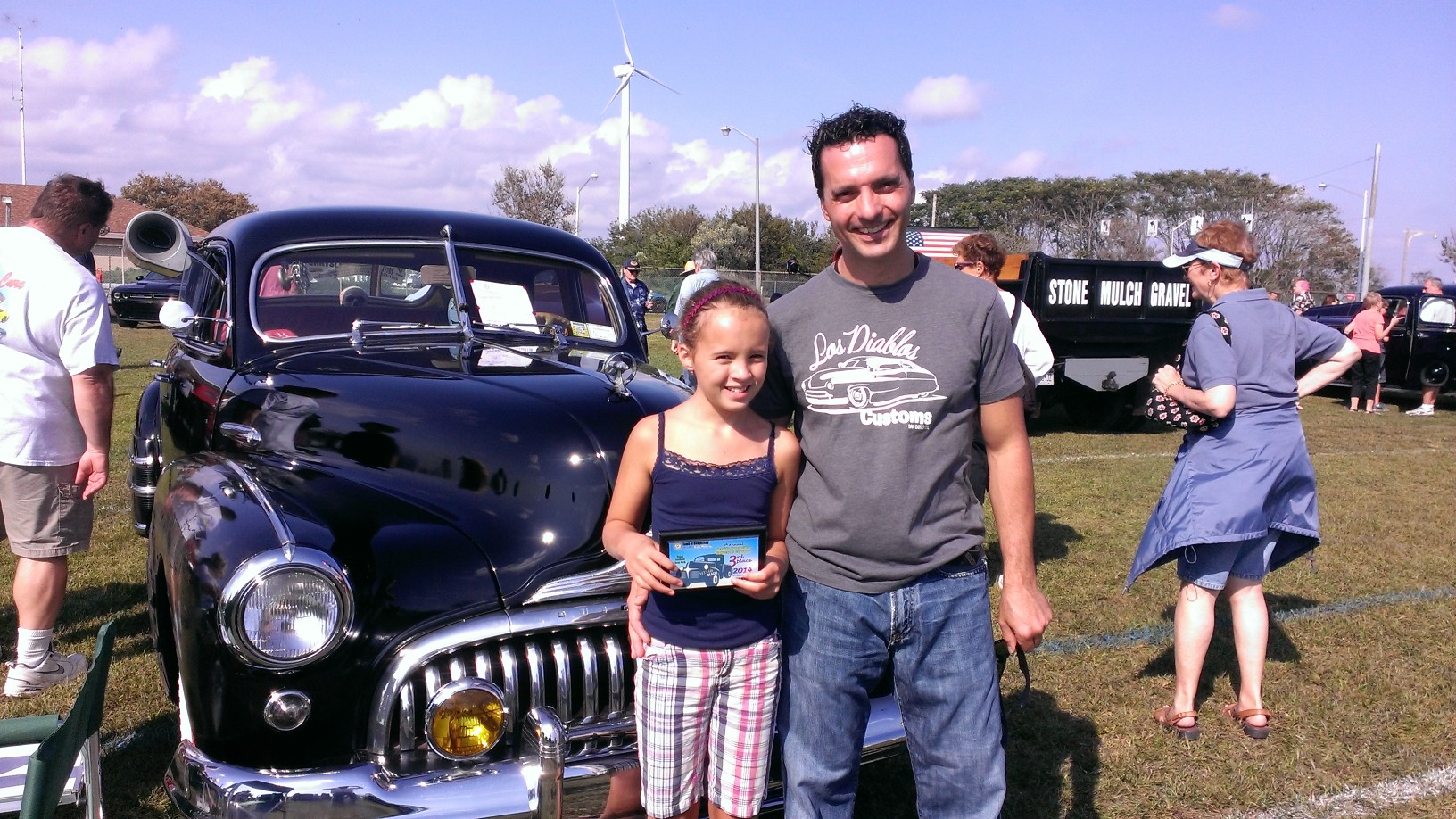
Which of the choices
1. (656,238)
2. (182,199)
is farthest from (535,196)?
(182,199)

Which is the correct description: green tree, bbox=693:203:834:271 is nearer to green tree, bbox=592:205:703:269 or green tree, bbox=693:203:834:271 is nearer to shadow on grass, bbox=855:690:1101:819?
green tree, bbox=592:205:703:269

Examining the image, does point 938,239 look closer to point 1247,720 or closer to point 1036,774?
point 1247,720

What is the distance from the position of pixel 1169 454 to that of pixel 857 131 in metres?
8.97

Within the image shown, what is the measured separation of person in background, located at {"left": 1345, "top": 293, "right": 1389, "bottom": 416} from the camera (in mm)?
13188

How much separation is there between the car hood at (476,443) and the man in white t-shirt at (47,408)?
924mm

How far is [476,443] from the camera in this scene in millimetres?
2932

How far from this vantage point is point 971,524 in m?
2.10

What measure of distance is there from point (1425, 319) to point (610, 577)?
49.1ft

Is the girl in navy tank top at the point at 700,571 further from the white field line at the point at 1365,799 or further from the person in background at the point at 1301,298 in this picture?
the person in background at the point at 1301,298

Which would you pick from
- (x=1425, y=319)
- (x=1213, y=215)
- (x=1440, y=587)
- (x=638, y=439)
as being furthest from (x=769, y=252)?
(x=638, y=439)

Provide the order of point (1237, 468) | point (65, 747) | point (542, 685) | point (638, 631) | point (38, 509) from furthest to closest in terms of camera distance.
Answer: point (38, 509)
point (1237, 468)
point (542, 685)
point (638, 631)
point (65, 747)

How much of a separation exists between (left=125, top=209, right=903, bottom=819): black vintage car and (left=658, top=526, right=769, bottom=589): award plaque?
538 mm

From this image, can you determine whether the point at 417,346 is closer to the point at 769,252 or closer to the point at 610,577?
the point at 610,577

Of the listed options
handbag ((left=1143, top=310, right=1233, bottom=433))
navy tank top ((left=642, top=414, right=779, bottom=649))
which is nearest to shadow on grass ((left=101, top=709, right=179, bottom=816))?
navy tank top ((left=642, top=414, right=779, bottom=649))
